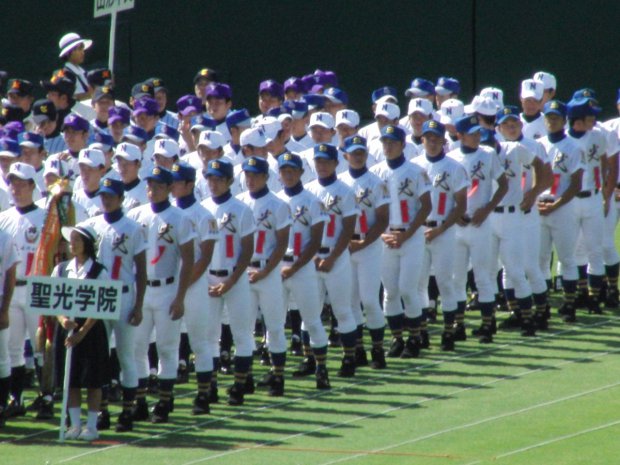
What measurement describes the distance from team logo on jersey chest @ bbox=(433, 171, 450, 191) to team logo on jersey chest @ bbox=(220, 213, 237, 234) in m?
2.60

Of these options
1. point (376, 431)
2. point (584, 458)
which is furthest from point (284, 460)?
point (584, 458)

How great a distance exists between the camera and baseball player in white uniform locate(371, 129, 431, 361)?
1413cm

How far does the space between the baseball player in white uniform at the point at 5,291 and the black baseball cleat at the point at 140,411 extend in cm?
105

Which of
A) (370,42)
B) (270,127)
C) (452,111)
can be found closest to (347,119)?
(452,111)

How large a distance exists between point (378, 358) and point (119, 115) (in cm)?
376

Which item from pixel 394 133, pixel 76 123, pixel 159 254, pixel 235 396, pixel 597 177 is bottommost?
pixel 235 396

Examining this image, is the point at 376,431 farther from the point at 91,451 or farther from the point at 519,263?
the point at 519,263

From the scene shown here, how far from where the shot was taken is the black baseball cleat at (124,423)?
11.9 meters

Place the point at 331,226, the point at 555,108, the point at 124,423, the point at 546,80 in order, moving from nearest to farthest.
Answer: the point at 124,423
the point at 331,226
the point at 555,108
the point at 546,80

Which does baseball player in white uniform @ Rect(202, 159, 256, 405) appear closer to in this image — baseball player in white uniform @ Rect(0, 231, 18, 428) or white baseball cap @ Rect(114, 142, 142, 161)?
white baseball cap @ Rect(114, 142, 142, 161)

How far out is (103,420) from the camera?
39.8ft

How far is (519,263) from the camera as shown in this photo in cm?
1517

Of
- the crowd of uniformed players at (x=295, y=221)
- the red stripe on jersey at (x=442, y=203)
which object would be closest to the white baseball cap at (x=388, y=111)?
the crowd of uniformed players at (x=295, y=221)

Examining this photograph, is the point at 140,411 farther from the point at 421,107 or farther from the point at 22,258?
the point at 421,107
